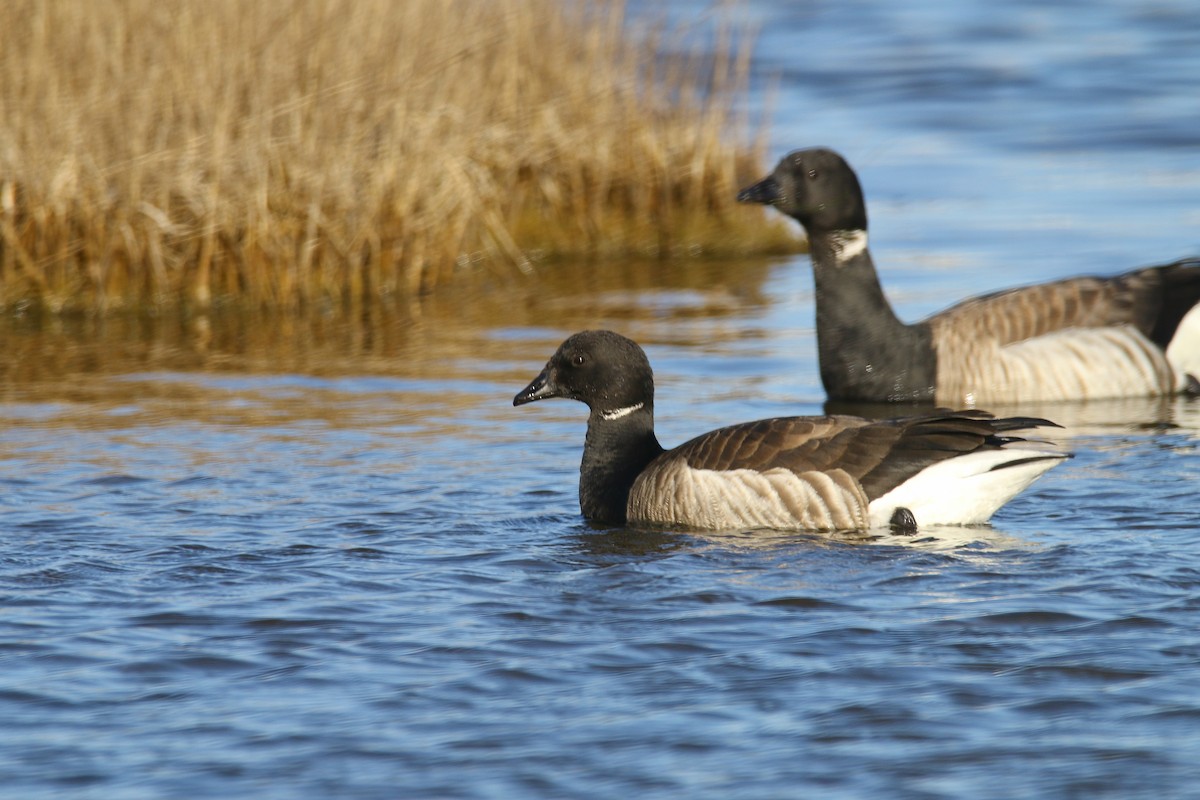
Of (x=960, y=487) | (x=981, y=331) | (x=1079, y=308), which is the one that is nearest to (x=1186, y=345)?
(x=1079, y=308)

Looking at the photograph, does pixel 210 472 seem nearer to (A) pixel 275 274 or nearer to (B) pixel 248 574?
(B) pixel 248 574

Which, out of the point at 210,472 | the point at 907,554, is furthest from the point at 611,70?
the point at 907,554

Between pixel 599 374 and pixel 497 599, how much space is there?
2.21 metres

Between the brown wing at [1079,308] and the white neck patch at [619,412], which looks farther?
the brown wing at [1079,308]

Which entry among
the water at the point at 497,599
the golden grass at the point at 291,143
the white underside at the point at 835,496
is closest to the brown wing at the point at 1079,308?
the water at the point at 497,599

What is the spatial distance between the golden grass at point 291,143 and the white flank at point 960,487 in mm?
7649

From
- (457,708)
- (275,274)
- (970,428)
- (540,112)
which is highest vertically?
(540,112)

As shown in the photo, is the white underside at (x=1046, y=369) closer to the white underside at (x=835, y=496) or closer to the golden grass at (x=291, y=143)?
the white underside at (x=835, y=496)

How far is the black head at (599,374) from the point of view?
9.77 meters

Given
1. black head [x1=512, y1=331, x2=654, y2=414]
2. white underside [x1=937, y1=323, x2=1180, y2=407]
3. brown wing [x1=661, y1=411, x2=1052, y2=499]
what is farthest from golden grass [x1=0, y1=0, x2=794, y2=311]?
brown wing [x1=661, y1=411, x2=1052, y2=499]

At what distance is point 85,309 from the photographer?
15.6 meters

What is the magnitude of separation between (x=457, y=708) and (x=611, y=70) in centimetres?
1250

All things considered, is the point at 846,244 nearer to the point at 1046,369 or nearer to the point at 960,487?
the point at 1046,369

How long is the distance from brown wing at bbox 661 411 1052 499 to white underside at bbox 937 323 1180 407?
3650 mm
